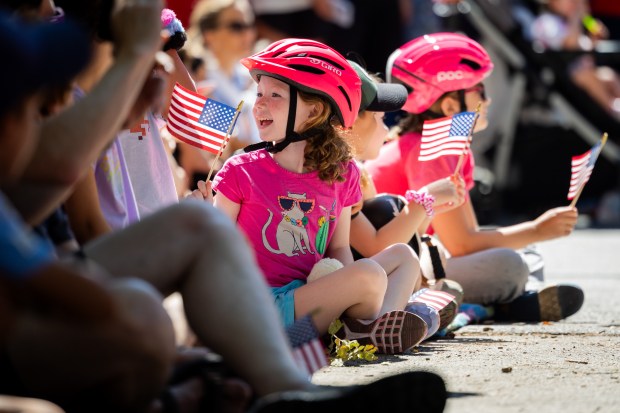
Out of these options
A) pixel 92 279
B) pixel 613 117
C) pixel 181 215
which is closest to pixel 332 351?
pixel 181 215

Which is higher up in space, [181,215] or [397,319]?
[181,215]

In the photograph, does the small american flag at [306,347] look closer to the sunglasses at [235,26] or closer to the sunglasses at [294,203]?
the sunglasses at [294,203]

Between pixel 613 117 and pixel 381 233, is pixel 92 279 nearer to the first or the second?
pixel 381 233

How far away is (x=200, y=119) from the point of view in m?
5.27

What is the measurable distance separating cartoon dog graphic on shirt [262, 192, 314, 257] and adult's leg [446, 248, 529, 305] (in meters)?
1.55

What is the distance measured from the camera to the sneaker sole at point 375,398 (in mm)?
2881

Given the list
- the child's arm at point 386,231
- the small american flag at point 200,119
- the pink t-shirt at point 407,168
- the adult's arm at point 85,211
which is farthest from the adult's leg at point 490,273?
the adult's arm at point 85,211

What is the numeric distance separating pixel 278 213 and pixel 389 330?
62cm

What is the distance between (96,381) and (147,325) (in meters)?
0.17

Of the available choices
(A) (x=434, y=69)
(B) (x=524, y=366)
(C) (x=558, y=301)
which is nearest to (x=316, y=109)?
(B) (x=524, y=366)

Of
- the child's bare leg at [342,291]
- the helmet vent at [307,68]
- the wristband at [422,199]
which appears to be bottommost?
the child's bare leg at [342,291]

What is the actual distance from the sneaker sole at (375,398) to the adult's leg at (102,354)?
259 mm

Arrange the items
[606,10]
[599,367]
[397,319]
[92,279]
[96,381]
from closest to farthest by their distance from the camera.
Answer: [92,279]
[96,381]
[599,367]
[397,319]
[606,10]

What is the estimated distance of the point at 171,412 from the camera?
2.98m
